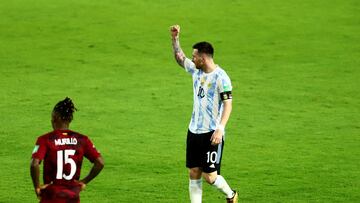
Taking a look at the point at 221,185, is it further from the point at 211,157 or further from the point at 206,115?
the point at 206,115

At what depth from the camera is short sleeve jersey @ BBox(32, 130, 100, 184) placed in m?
7.69

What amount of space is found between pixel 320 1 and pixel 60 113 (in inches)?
A: 768

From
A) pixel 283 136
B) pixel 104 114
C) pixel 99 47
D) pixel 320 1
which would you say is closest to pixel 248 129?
pixel 283 136

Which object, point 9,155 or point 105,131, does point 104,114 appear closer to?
point 105,131

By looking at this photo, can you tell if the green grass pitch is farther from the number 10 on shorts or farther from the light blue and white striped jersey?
the light blue and white striped jersey

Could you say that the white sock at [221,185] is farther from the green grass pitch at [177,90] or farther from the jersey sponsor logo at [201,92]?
the jersey sponsor logo at [201,92]

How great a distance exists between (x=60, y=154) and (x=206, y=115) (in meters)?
2.75

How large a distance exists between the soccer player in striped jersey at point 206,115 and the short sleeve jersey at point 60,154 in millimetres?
2437

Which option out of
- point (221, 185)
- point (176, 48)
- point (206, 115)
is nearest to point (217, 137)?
point (206, 115)

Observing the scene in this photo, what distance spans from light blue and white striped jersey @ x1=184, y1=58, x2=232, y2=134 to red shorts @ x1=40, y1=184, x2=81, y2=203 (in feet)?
8.80

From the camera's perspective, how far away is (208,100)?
1003 centimetres

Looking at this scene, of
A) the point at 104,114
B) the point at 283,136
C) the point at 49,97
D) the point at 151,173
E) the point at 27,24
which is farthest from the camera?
the point at 27,24

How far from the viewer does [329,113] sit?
656 inches

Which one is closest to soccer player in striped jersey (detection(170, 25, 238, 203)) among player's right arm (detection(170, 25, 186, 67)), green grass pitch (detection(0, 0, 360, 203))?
player's right arm (detection(170, 25, 186, 67))
